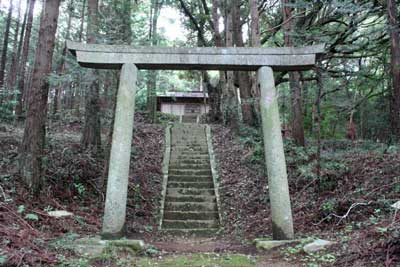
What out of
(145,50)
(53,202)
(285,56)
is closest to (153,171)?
(53,202)

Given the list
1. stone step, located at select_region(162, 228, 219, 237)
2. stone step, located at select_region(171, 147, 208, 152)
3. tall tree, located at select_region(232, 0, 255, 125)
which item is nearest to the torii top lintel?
stone step, located at select_region(162, 228, 219, 237)

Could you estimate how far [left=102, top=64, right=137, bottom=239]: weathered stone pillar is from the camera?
20.1ft

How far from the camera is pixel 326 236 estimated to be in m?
5.97

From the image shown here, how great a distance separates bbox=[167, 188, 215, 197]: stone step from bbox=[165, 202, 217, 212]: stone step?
0.44m

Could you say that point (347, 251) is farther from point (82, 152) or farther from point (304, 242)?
point (82, 152)

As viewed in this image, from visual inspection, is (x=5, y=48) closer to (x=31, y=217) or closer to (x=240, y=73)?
(x=240, y=73)

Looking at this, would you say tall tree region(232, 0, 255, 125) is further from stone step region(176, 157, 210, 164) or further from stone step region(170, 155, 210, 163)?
stone step region(176, 157, 210, 164)

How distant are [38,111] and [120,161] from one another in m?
2.53

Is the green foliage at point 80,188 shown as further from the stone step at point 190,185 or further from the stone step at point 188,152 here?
the stone step at point 188,152

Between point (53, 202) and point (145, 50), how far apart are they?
3.85 metres

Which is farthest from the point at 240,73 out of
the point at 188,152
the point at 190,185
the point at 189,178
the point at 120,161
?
the point at 120,161

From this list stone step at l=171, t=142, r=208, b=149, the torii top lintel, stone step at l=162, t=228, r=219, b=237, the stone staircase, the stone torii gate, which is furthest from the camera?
stone step at l=171, t=142, r=208, b=149

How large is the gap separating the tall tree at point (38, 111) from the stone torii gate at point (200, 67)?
1.50m

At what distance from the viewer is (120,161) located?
6.32m
